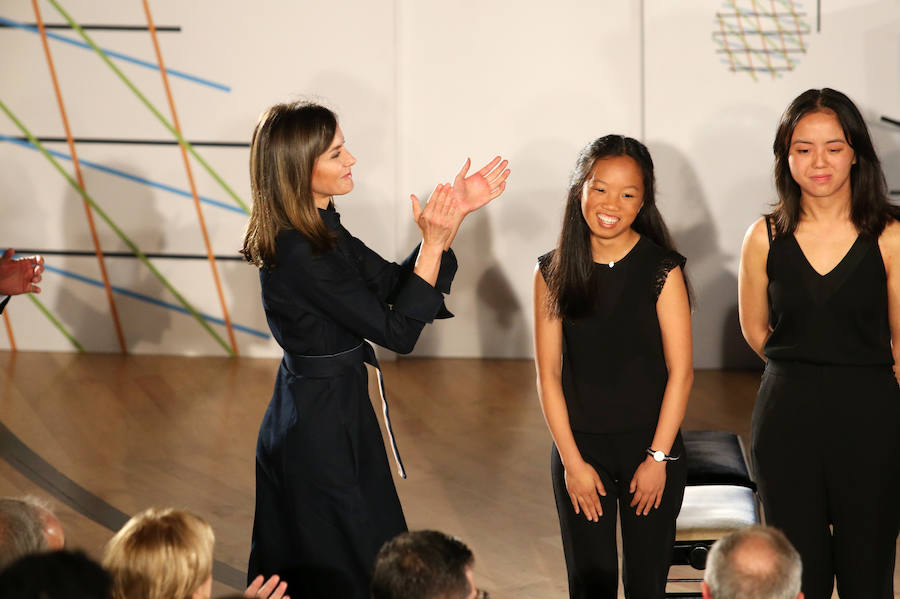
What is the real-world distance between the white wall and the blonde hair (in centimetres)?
464

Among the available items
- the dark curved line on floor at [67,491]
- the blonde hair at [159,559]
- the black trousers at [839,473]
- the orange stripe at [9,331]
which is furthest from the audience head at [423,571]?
the orange stripe at [9,331]

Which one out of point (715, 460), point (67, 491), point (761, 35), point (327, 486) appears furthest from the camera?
point (761, 35)

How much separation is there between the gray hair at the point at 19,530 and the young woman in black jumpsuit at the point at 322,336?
0.79m

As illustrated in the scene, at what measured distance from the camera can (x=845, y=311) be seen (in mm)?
2439

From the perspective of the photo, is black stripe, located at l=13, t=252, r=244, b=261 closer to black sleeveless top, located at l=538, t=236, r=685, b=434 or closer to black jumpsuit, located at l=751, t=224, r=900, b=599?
black sleeveless top, located at l=538, t=236, r=685, b=434

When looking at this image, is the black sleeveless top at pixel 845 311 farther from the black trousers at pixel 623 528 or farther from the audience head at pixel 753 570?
the audience head at pixel 753 570

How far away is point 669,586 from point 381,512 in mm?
1361

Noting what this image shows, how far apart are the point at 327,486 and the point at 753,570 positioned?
1.08 m

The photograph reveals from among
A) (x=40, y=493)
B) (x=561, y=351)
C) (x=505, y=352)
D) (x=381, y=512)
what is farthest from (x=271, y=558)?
(x=505, y=352)

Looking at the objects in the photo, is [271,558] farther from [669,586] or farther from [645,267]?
[669,586]

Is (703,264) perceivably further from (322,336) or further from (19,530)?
(19,530)

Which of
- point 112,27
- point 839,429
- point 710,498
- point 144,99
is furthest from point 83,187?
point 839,429

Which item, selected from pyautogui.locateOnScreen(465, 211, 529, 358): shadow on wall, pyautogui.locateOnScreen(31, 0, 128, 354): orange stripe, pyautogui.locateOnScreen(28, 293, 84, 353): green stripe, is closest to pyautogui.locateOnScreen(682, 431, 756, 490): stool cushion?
Result: pyautogui.locateOnScreen(465, 211, 529, 358): shadow on wall

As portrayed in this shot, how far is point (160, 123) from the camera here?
6.48 metres
